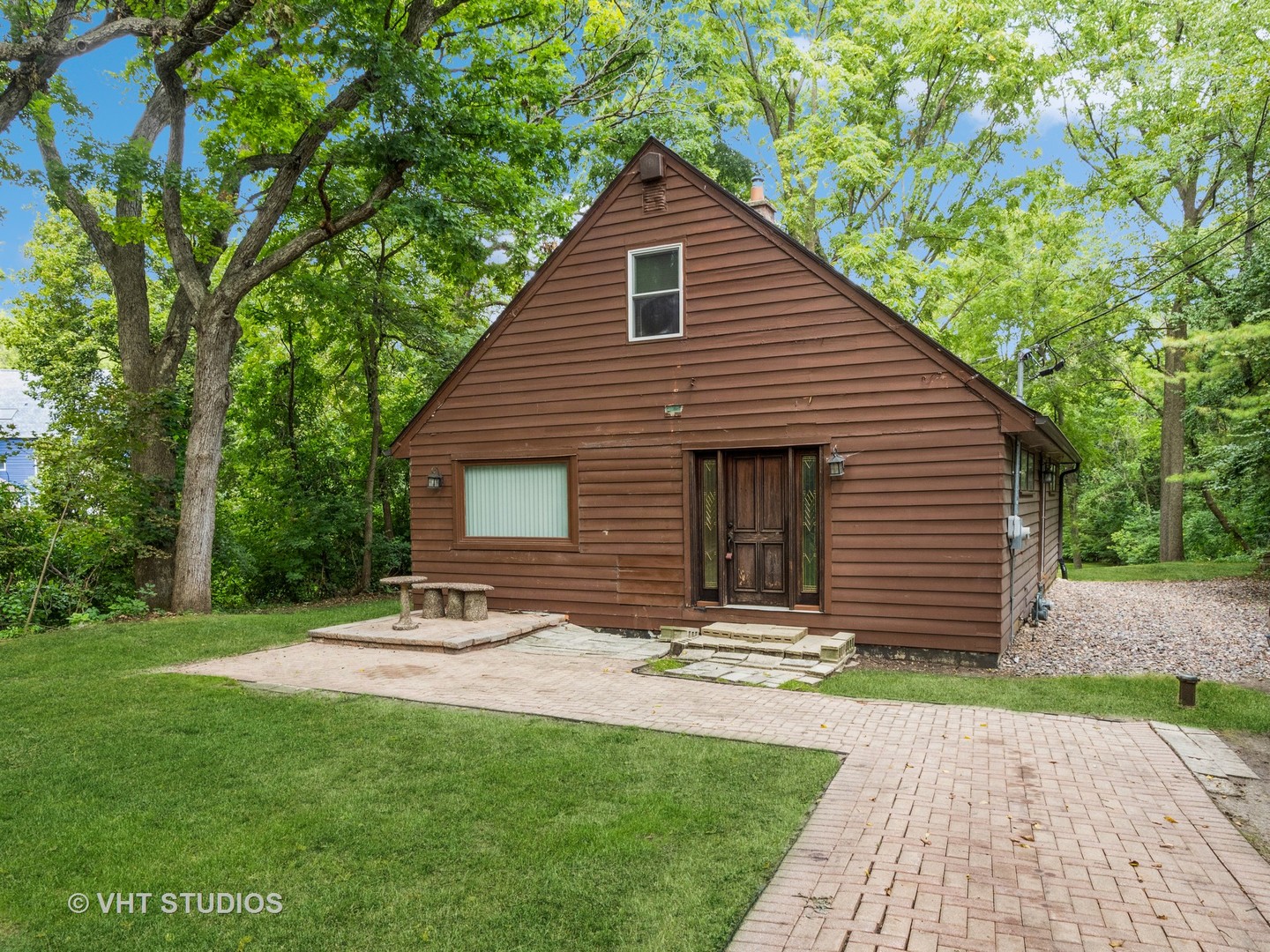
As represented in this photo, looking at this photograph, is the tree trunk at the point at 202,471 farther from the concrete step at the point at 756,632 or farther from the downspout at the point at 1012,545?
the downspout at the point at 1012,545

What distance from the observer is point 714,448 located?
9.57 meters

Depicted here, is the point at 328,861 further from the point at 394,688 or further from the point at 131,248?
the point at 131,248

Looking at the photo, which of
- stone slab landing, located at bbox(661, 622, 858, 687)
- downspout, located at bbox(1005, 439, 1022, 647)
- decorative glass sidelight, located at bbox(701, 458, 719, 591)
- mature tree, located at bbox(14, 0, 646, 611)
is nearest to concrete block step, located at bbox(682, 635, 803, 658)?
stone slab landing, located at bbox(661, 622, 858, 687)

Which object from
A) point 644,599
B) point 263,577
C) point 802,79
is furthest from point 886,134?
point 263,577

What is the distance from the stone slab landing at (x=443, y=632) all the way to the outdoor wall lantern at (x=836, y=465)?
13.5 ft

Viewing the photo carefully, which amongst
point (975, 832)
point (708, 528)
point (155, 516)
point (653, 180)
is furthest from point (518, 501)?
point (975, 832)

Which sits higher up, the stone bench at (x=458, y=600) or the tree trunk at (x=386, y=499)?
the tree trunk at (x=386, y=499)

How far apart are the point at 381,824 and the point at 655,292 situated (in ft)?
24.6

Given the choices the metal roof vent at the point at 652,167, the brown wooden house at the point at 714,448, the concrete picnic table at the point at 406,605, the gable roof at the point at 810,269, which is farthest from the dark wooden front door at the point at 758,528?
the concrete picnic table at the point at 406,605

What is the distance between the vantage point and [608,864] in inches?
140

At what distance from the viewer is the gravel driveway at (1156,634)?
8.65 metres

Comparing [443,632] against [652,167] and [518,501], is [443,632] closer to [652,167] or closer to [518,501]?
[518,501]

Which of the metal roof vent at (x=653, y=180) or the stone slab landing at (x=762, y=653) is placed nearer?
the stone slab landing at (x=762, y=653)

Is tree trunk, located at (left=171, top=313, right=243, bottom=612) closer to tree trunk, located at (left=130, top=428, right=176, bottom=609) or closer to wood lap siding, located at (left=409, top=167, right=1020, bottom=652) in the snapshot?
tree trunk, located at (left=130, top=428, right=176, bottom=609)
